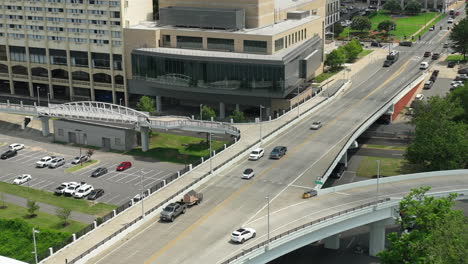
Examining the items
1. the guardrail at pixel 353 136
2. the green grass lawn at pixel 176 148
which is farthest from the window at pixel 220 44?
the guardrail at pixel 353 136

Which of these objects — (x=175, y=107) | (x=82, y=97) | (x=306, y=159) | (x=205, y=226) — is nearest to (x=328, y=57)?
(x=175, y=107)

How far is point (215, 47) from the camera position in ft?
464

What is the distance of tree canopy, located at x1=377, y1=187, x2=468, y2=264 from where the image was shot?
61500 mm

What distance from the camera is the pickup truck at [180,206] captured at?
76.3 metres

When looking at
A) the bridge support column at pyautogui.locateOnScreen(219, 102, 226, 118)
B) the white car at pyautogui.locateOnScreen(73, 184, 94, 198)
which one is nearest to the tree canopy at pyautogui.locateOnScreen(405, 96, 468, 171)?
the bridge support column at pyautogui.locateOnScreen(219, 102, 226, 118)

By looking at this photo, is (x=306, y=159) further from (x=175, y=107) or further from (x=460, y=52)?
(x=460, y=52)

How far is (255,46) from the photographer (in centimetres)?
13750

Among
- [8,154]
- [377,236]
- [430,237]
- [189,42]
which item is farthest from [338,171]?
[8,154]

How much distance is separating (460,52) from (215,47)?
82.4 m

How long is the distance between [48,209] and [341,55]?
97.8m

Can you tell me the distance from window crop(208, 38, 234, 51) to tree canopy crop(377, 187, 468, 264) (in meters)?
76.4

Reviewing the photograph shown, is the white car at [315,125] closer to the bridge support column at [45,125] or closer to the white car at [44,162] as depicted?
the white car at [44,162]

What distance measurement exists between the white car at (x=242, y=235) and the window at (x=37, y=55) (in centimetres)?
9697

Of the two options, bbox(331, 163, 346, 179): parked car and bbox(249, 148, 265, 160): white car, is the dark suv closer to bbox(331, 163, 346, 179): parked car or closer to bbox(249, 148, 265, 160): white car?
bbox(249, 148, 265, 160): white car
